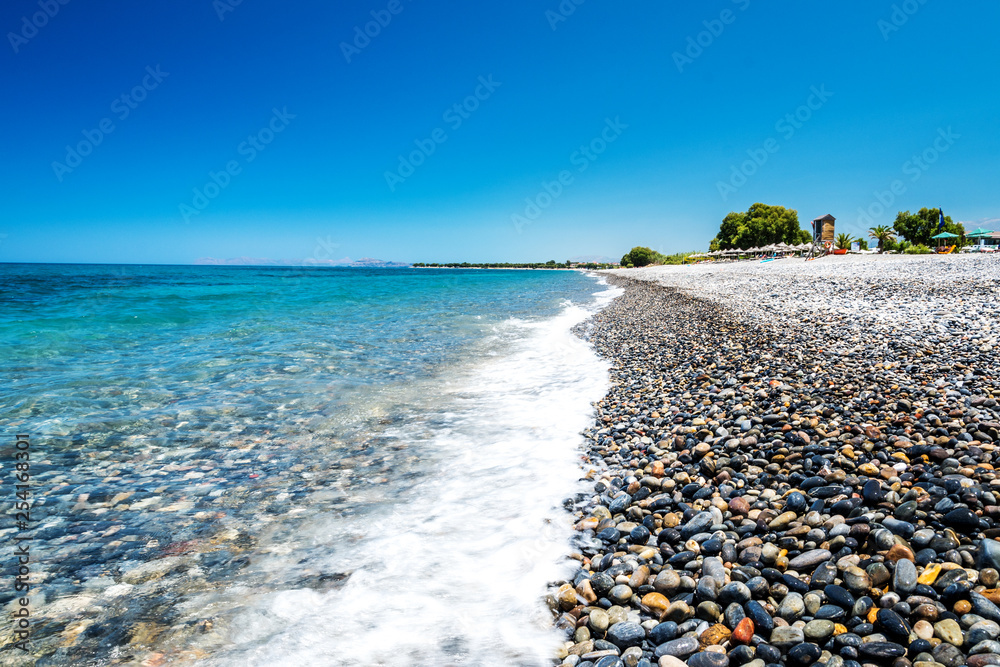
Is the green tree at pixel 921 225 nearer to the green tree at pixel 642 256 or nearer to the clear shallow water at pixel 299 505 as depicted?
the green tree at pixel 642 256

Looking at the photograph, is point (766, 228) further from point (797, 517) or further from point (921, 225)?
point (797, 517)

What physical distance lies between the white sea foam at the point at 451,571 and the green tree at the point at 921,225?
81868 mm

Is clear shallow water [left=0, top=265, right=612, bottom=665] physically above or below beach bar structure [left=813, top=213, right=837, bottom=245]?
below

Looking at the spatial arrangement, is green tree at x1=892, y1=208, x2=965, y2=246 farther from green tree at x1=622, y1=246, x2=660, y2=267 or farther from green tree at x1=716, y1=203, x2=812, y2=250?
green tree at x1=622, y1=246, x2=660, y2=267

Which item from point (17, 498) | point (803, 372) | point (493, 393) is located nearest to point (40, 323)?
point (17, 498)

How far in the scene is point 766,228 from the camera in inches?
3051

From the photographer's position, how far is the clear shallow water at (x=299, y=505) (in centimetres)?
296

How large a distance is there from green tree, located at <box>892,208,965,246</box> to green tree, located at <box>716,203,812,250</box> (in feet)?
50.5

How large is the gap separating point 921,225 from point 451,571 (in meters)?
87.6

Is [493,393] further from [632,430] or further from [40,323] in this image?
[40,323]

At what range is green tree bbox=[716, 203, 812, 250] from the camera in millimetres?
77812

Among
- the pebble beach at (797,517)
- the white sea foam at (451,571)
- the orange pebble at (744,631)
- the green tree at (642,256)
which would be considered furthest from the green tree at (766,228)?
the orange pebble at (744,631)

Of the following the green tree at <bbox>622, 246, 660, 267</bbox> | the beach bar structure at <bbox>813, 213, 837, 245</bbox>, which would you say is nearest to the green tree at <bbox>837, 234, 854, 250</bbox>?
the beach bar structure at <bbox>813, 213, 837, 245</bbox>

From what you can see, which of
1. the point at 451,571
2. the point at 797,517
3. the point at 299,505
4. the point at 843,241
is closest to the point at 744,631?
the point at 797,517
